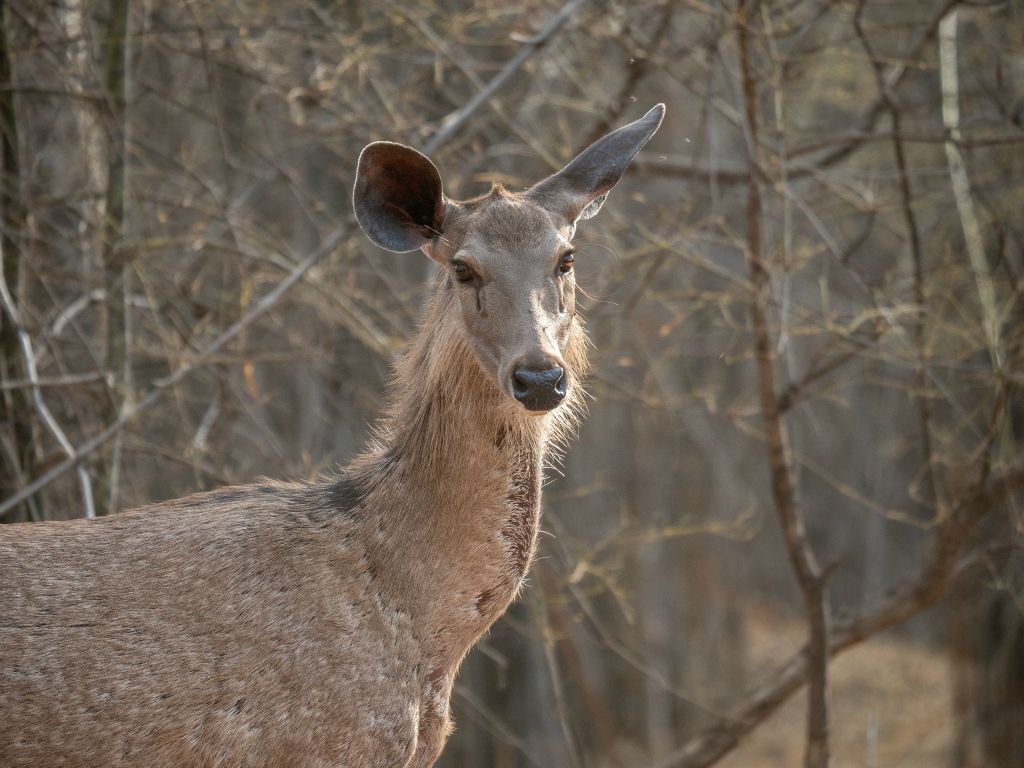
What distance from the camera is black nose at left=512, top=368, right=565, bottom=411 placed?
4.57m

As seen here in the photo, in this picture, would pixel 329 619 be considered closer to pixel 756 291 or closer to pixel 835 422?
pixel 756 291

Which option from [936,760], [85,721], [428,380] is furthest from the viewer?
[936,760]

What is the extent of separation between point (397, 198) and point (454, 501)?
4.49 ft

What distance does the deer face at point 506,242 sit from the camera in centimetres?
473

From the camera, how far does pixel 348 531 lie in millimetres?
4953

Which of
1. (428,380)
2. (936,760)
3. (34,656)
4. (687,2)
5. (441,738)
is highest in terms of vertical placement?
(687,2)

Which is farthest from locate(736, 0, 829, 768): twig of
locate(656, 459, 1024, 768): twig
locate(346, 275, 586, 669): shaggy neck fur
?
locate(346, 275, 586, 669): shaggy neck fur

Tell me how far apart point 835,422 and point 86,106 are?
18.4m

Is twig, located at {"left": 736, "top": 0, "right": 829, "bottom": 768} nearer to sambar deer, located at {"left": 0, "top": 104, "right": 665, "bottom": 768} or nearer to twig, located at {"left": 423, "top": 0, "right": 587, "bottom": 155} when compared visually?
twig, located at {"left": 423, "top": 0, "right": 587, "bottom": 155}

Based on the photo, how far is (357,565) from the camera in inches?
191

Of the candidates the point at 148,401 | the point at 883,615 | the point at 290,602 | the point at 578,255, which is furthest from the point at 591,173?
the point at 578,255

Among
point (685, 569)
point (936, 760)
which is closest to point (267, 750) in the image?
point (936, 760)

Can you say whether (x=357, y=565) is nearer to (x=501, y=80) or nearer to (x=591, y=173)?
(x=591, y=173)

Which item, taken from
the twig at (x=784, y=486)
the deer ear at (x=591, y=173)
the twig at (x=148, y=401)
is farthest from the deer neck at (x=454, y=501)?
the twig at (x=784, y=486)
